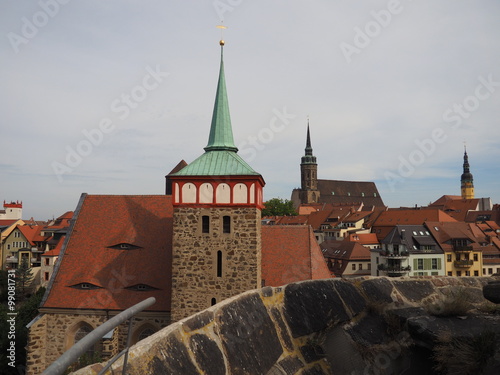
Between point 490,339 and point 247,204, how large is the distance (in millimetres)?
10928

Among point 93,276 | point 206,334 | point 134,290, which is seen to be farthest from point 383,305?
point 93,276

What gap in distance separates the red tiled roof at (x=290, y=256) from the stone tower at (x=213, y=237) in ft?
7.66

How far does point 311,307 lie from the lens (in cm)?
386

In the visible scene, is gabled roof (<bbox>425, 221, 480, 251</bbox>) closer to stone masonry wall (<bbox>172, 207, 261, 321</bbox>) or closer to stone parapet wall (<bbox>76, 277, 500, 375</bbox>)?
stone masonry wall (<bbox>172, 207, 261, 321</bbox>)

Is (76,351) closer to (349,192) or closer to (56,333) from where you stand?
(56,333)

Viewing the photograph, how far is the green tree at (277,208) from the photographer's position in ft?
303

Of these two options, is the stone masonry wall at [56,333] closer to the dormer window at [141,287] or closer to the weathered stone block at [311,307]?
the dormer window at [141,287]

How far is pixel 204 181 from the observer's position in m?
14.3

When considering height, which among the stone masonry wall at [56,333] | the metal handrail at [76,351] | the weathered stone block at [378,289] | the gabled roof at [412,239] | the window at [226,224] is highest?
the window at [226,224]

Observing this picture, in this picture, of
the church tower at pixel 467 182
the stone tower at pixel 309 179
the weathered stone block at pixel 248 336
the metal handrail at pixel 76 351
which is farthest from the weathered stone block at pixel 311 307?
the church tower at pixel 467 182

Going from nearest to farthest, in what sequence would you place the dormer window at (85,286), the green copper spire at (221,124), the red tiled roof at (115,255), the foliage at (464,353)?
the foliage at (464,353)
the red tiled roof at (115,255)
the dormer window at (85,286)
the green copper spire at (221,124)

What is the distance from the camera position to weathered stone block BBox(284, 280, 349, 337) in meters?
3.68

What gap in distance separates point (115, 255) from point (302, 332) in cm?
1343

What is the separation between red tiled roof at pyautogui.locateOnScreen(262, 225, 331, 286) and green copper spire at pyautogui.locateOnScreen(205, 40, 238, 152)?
402 centimetres
